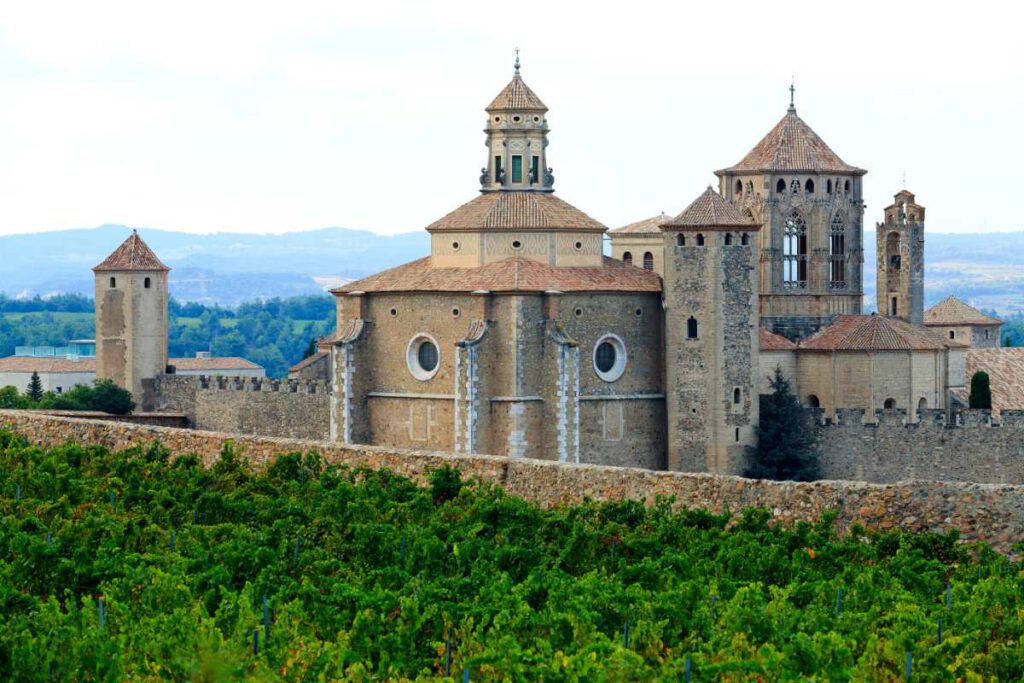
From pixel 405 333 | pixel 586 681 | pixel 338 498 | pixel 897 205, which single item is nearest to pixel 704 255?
pixel 405 333

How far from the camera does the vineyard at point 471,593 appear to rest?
18797 millimetres

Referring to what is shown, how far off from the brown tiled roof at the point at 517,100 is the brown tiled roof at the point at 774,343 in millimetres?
7099

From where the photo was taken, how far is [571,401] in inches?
2023

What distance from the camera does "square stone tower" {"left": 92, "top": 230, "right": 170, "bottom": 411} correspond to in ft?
215

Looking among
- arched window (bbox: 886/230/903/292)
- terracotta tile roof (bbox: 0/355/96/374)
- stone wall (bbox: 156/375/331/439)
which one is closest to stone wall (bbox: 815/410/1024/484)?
arched window (bbox: 886/230/903/292)

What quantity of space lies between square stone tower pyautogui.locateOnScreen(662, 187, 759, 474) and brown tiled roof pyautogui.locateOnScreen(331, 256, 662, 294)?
1.13 metres

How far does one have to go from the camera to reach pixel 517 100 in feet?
186

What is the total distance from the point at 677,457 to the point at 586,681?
33606 mm

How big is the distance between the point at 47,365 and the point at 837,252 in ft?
146

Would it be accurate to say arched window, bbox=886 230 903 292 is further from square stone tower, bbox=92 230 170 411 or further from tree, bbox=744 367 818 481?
square stone tower, bbox=92 230 170 411

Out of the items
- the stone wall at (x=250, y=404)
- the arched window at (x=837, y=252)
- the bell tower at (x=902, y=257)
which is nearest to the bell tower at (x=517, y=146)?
the stone wall at (x=250, y=404)

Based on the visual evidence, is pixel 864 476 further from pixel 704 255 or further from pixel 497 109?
pixel 497 109

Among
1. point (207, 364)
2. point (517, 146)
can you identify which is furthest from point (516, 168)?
point (207, 364)

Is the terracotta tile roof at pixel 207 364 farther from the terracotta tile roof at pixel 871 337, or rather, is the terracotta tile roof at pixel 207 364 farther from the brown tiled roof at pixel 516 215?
the terracotta tile roof at pixel 871 337
